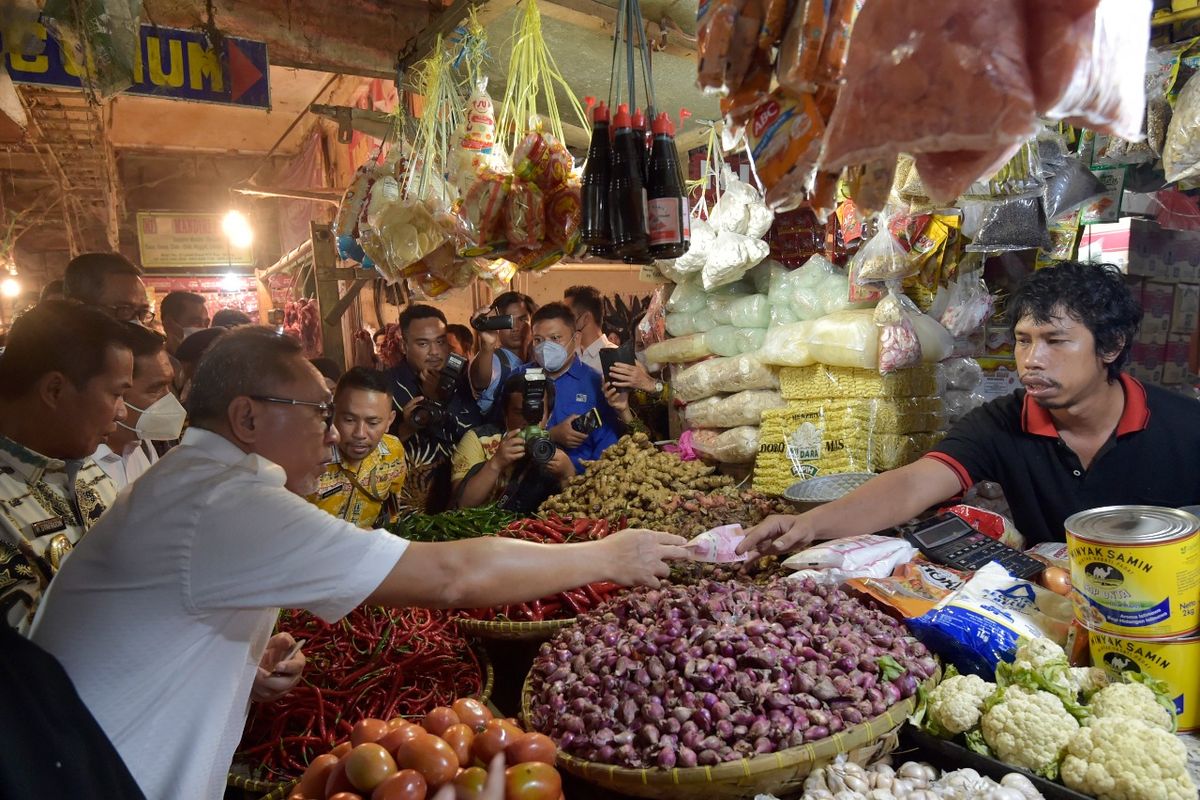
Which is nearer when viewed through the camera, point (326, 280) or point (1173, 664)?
point (1173, 664)

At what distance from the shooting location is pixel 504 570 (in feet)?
5.33

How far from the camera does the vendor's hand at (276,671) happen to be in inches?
77.8

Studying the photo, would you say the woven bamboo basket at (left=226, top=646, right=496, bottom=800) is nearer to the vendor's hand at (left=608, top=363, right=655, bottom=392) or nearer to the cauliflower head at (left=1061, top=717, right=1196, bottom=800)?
the cauliflower head at (left=1061, top=717, right=1196, bottom=800)

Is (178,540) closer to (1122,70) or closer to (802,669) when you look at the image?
(802,669)

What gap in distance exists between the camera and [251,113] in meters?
9.99

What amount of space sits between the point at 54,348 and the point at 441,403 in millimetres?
2089

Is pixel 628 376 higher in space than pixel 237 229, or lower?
lower

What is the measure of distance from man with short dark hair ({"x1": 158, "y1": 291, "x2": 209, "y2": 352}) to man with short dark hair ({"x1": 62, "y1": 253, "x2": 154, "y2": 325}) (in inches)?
→ 57.7

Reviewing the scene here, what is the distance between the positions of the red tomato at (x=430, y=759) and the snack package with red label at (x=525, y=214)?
6.01 feet

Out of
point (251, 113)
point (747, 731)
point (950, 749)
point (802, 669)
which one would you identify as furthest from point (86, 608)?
point (251, 113)

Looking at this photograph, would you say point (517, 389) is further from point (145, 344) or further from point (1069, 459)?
point (1069, 459)

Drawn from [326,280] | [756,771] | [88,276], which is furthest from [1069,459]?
[88,276]

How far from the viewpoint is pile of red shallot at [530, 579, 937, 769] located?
4.52ft

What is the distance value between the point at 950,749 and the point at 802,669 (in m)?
0.31
